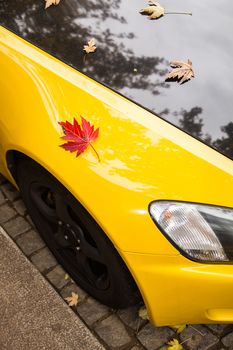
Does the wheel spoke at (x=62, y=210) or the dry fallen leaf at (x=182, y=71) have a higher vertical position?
the dry fallen leaf at (x=182, y=71)

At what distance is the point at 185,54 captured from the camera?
2.11 metres

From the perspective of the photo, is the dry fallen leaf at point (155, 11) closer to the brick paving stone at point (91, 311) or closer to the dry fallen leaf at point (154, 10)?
the dry fallen leaf at point (154, 10)

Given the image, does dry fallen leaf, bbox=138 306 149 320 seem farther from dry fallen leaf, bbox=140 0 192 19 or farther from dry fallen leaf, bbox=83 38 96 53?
dry fallen leaf, bbox=140 0 192 19

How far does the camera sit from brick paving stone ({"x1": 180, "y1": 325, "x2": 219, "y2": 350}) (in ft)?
7.70

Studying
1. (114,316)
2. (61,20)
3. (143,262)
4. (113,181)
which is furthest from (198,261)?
(61,20)

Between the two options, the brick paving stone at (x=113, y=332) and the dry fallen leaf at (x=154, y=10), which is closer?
the dry fallen leaf at (x=154, y=10)

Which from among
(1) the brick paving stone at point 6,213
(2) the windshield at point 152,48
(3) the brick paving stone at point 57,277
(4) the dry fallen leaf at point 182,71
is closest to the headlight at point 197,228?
(2) the windshield at point 152,48

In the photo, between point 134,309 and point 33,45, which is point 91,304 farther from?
point 33,45

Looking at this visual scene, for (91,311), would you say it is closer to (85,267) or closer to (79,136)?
(85,267)

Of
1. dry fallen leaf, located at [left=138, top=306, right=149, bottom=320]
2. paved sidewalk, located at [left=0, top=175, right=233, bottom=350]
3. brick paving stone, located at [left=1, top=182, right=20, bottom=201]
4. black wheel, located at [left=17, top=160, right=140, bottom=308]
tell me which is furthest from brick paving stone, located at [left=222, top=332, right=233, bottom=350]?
brick paving stone, located at [left=1, top=182, right=20, bottom=201]

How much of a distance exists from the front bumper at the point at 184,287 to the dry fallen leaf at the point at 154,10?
1.23 meters

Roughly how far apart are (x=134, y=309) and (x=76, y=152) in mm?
1037

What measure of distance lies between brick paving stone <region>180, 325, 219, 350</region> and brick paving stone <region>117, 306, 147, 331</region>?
24cm

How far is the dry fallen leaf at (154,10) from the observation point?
2232 mm
